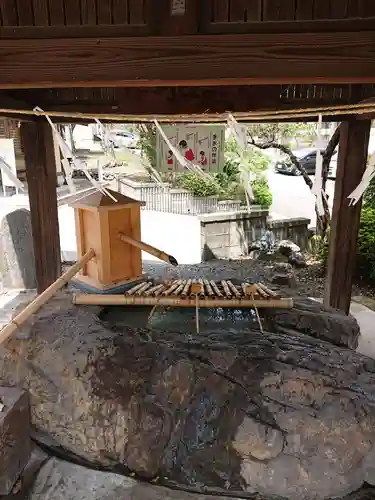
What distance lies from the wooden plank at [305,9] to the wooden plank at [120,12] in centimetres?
77

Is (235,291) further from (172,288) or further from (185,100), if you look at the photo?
(185,100)

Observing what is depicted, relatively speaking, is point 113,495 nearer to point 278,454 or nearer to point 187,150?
point 278,454

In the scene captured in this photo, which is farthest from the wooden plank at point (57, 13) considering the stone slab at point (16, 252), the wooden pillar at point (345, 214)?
the stone slab at point (16, 252)

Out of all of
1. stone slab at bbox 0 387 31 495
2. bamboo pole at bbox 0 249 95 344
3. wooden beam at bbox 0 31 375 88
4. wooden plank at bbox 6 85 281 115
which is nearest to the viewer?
wooden beam at bbox 0 31 375 88

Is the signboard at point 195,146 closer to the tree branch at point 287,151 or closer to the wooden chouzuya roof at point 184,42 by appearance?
the wooden chouzuya roof at point 184,42

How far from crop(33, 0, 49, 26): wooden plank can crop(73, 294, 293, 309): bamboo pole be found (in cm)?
226

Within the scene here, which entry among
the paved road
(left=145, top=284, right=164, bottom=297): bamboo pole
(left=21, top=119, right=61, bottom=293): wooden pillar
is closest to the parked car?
the paved road

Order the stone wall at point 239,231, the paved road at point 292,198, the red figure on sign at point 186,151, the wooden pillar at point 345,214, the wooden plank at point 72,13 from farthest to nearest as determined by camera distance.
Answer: the paved road at point 292,198
the stone wall at point 239,231
the red figure on sign at point 186,151
the wooden pillar at point 345,214
the wooden plank at point 72,13

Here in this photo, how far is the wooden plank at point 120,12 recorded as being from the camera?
184cm

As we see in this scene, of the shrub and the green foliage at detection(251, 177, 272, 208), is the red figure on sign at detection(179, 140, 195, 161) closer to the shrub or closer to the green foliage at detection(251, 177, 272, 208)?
the shrub

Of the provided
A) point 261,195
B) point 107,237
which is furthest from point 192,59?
point 261,195

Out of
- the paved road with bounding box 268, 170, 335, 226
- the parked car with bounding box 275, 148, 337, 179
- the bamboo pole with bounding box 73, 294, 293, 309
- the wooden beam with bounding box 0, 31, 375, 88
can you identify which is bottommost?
the paved road with bounding box 268, 170, 335, 226

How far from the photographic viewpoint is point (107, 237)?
3.77 m

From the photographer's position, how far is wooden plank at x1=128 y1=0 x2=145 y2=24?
1.83 meters
